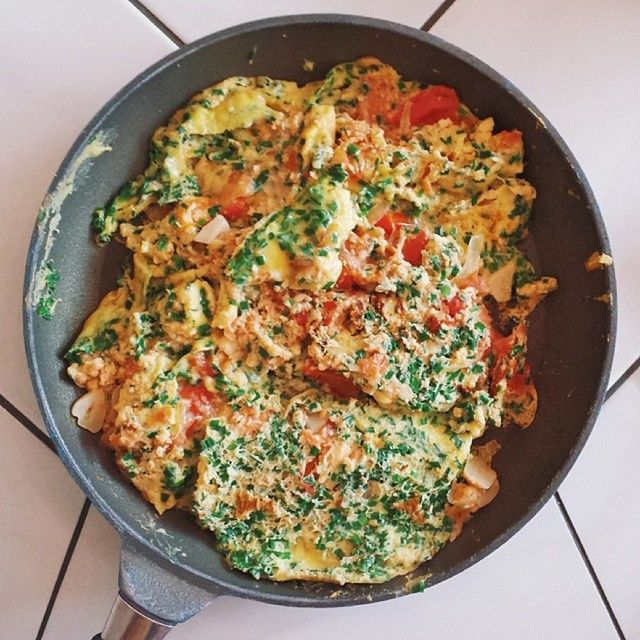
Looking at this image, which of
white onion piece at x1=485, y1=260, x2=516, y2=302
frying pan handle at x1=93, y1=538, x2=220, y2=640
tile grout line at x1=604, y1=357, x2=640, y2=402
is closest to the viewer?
frying pan handle at x1=93, y1=538, x2=220, y2=640

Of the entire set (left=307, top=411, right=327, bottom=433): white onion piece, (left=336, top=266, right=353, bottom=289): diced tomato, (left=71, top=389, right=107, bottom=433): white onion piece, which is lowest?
(left=71, top=389, right=107, bottom=433): white onion piece

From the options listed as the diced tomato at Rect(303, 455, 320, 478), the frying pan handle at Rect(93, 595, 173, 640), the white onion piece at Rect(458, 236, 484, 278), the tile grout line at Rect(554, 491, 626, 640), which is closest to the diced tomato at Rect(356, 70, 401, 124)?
the white onion piece at Rect(458, 236, 484, 278)

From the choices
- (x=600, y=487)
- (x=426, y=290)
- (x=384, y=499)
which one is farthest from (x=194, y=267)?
(x=600, y=487)

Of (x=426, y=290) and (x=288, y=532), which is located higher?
(x=426, y=290)

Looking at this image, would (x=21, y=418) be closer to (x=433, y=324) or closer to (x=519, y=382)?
(x=433, y=324)

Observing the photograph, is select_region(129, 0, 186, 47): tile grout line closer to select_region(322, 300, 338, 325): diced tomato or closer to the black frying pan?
the black frying pan

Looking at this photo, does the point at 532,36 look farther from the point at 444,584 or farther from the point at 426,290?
the point at 444,584

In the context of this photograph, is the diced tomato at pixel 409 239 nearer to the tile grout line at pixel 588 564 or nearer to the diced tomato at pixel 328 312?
the diced tomato at pixel 328 312
